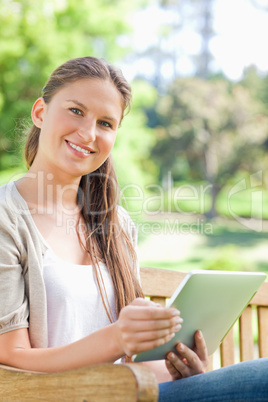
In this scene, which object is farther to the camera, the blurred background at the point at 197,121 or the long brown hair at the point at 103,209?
the blurred background at the point at 197,121

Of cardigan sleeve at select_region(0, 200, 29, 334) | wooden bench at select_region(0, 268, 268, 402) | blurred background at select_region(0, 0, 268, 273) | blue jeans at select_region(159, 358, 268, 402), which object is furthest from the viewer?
blurred background at select_region(0, 0, 268, 273)

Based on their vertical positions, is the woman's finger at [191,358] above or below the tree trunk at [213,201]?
above

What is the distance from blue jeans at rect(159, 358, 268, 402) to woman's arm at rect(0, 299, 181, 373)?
0.16m

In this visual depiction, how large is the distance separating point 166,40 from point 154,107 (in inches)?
83.7

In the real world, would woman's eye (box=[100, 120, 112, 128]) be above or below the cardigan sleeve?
above

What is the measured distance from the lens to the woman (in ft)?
3.80

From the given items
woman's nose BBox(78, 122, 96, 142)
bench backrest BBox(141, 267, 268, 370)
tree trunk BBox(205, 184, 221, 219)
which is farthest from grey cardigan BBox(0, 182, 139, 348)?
tree trunk BBox(205, 184, 221, 219)

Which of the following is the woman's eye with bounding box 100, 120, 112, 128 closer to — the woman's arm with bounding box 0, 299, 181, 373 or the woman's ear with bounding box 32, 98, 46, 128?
the woman's ear with bounding box 32, 98, 46, 128

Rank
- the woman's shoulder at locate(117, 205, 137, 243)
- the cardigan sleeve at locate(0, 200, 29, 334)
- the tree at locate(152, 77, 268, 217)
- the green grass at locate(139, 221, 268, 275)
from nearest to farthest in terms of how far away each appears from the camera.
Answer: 1. the cardigan sleeve at locate(0, 200, 29, 334)
2. the woman's shoulder at locate(117, 205, 137, 243)
3. the green grass at locate(139, 221, 268, 275)
4. the tree at locate(152, 77, 268, 217)

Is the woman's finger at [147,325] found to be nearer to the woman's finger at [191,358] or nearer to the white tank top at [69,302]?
the woman's finger at [191,358]

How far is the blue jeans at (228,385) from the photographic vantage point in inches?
40.5

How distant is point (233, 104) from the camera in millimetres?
12297

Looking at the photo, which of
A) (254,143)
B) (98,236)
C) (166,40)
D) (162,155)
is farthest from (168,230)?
(98,236)

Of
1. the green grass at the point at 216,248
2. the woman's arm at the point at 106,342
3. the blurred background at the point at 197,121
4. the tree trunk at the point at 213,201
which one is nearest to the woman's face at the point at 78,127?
the woman's arm at the point at 106,342
